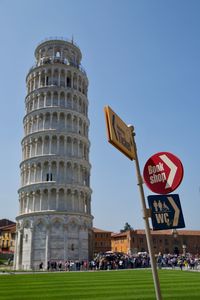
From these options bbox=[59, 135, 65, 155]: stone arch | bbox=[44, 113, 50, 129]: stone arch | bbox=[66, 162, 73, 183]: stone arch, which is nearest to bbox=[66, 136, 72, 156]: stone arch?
bbox=[59, 135, 65, 155]: stone arch

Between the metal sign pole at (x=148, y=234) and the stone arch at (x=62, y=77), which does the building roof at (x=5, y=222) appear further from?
the metal sign pole at (x=148, y=234)

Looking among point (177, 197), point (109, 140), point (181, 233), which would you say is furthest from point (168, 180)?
point (181, 233)

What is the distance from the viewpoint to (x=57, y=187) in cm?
5647

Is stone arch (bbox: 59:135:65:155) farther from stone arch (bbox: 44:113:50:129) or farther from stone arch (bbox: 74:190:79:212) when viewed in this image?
stone arch (bbox: 74:190:79:212)

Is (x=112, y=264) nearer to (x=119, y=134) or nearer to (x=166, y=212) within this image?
(x=166, y=212)

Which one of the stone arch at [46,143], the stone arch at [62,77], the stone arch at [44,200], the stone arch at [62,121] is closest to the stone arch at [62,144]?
the stone arch at [62,121]

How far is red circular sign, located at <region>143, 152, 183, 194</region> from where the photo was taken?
5.14 meters

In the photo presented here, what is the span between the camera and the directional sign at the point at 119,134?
476 centimetres

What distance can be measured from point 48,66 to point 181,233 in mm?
75815

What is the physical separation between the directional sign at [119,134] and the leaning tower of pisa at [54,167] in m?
51.1

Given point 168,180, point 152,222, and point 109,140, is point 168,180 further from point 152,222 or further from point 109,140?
point 109,140

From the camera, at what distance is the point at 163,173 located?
527cm

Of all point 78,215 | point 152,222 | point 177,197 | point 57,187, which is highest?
point 57,187

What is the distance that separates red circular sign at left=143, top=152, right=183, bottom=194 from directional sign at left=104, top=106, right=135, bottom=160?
37cm
